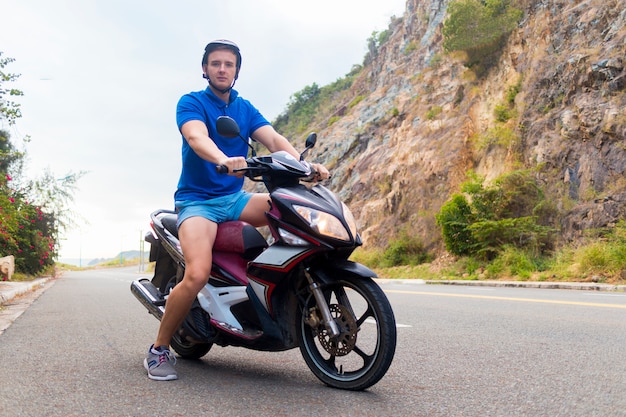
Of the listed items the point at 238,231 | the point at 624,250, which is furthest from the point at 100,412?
the point at 624,250

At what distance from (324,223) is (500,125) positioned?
73.8 ft

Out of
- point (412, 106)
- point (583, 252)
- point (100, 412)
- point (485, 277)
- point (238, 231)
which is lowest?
point (485, 277)

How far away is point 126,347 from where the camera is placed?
5199 millimetres

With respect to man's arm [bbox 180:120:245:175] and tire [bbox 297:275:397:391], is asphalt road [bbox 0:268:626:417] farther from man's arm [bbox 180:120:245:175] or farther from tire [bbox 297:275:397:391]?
man's arm [bbox 180:120:245:175]

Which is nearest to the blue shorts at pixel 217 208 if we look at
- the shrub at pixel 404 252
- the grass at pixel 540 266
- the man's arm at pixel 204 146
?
the man's arm at pixel 204 146

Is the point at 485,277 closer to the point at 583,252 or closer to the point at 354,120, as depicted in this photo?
the point at 583,252

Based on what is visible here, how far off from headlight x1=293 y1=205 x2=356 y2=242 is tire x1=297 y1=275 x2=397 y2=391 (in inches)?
10.8

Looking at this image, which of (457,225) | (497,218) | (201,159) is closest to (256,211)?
(201,159)

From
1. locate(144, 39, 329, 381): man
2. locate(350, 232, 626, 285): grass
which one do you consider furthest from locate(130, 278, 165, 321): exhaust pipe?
locate(350, 232, 626, 285): grass

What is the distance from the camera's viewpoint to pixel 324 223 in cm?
344

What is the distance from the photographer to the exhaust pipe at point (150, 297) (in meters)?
4.43

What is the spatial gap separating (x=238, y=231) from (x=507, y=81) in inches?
968

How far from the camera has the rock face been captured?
1903 centimetres

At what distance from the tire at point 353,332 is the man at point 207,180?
2.40ft
